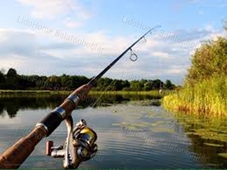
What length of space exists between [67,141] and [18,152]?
59 centimetres

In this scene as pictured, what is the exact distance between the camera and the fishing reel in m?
3.21

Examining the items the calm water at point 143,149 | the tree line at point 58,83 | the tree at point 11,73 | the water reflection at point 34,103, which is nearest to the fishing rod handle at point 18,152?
the calm water at point 143,149

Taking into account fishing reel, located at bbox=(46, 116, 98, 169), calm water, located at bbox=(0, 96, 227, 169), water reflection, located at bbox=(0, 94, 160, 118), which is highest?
fishing reel, located at bbox=(46, 116, 98, 169)

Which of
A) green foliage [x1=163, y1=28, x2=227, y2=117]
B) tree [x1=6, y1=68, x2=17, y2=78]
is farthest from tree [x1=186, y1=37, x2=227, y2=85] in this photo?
tree [x1=6, y1=68, x2=17, y2=78]

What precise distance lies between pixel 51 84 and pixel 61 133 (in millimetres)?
92917

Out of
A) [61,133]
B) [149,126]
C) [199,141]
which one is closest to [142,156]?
[199,141]

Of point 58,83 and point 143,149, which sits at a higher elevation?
point 58,83

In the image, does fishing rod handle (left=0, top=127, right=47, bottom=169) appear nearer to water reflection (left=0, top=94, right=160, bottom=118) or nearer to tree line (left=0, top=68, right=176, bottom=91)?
water reflection (left=0, top=94, right=160, bottom=118)

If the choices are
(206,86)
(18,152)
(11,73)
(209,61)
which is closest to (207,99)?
(206,86)

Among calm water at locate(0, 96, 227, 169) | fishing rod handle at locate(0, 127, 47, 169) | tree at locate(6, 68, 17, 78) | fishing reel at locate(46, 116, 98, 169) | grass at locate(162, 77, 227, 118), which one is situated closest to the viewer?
fishing rod handle at locate(0, 127, 47, 169)

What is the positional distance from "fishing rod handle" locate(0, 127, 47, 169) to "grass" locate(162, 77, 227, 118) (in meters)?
18.4

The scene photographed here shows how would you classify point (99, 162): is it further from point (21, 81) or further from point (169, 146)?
point (21, 81)

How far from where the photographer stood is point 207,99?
74.5ft

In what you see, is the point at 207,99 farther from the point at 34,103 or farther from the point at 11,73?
the point at 11,73
